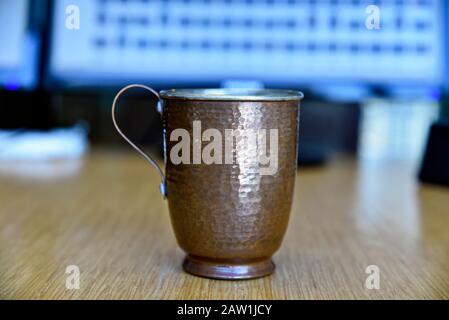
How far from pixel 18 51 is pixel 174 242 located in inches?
25.4

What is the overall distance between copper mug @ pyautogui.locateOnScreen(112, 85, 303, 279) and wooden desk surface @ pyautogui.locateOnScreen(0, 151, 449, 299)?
0.09ft

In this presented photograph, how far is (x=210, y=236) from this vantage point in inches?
23.0

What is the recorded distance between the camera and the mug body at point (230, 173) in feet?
1.84

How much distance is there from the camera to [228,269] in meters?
0.59

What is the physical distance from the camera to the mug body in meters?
0.56

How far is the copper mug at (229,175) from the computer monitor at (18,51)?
0.70m

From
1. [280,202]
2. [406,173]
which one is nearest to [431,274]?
[280,202]

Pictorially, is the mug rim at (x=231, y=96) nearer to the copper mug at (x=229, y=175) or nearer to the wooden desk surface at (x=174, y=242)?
the copper mug at (x=229, y=175)

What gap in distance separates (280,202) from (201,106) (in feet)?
0.34

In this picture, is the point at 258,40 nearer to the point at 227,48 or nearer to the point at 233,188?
the point at 227,48

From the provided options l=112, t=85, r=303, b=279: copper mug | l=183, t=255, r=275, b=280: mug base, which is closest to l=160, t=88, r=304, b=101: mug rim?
l=112, t=85, r=303, b=279: copper mug
